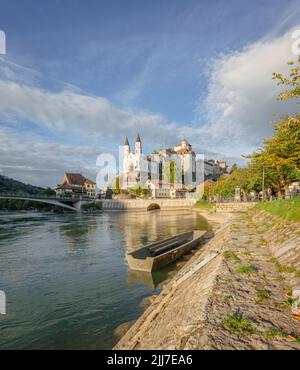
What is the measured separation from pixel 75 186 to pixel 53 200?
152 feet

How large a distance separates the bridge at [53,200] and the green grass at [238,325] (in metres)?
83.7

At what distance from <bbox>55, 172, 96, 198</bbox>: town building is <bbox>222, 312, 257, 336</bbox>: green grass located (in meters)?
116

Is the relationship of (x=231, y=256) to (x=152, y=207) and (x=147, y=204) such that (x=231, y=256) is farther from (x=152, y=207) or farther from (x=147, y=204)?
(x=152, y=207)

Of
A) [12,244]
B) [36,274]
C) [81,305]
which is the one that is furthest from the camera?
[12,244]

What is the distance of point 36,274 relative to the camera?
15.8 metres

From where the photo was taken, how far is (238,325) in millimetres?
4918

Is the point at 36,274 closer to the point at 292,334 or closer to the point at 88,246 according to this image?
the point at 88,246

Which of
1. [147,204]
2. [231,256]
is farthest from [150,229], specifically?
[147,204]

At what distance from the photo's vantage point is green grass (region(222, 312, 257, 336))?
15.4 ft

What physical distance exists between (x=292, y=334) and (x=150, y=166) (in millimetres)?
146881

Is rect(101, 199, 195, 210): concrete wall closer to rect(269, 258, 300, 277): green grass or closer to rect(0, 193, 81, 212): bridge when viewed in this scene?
rect(0, 193, 81, 212): bridge

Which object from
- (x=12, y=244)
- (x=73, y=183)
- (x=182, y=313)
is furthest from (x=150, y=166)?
(x=182, y=313)
